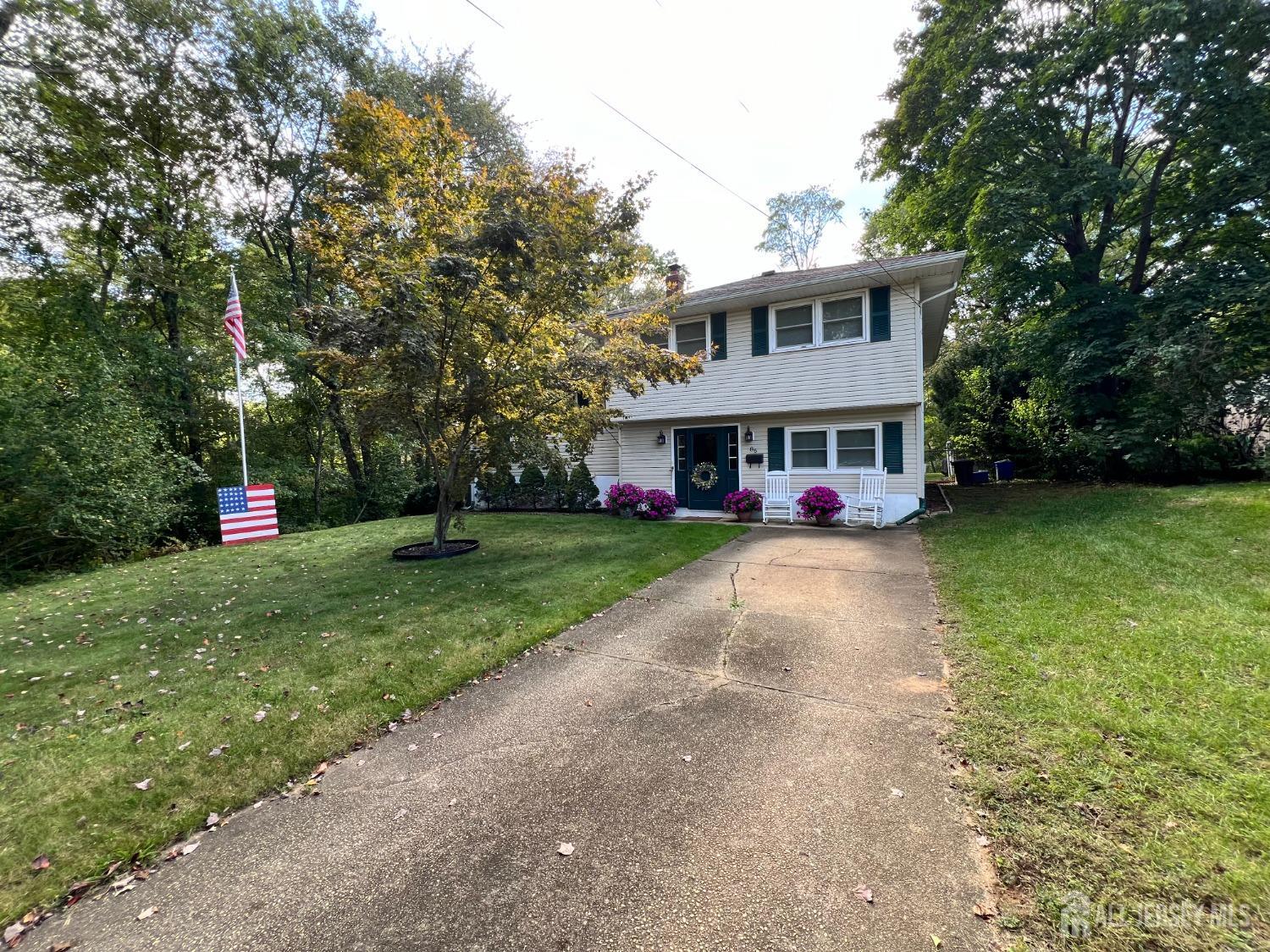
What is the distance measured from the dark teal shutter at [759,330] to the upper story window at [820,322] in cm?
17

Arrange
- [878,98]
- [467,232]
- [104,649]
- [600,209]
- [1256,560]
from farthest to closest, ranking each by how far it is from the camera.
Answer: [878,98], [600,209], [467,232], [1256,560], [104,649]

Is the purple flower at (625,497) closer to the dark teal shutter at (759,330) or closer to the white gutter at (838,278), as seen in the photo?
the dark teal shutter at (759,330)

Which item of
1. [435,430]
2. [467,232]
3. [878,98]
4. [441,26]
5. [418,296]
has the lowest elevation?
[435,430]

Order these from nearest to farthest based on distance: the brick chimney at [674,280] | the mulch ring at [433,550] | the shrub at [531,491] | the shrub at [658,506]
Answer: the mulch ring at [433,550]
the shrub at [658,506]
the brick chimney at [674,280]
the shrub at [531,491]

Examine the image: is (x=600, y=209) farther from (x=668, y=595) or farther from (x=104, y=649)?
(x=104, y=649)

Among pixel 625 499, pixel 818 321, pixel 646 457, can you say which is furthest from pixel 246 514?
pixel 818 321

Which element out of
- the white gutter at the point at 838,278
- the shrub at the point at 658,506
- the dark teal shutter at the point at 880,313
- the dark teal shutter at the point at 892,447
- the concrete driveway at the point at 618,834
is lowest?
the concrete driveway at the point at 618,834

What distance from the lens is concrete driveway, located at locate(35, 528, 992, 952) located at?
1794mm

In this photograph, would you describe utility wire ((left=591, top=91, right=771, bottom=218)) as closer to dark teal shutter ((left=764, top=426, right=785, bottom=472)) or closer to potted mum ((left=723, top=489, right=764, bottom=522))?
dark teal shutter ((left=764, top=426, right=785, bottom=472))

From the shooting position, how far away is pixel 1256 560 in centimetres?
500

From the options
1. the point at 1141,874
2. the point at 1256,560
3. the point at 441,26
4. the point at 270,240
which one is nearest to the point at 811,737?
the point at 1141,874

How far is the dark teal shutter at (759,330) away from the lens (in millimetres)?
11453

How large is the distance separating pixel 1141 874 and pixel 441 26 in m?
8.13

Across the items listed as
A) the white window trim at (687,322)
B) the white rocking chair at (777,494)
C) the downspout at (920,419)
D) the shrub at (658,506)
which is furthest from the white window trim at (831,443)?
the shrub at (658,506)
